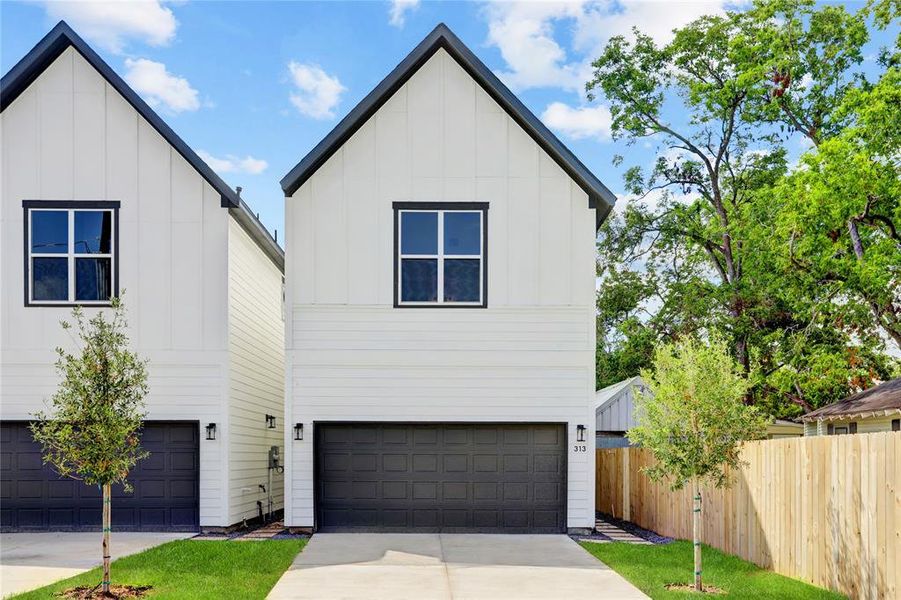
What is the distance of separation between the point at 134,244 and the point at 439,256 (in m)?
5.04

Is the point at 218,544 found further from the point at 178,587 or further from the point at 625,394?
the point at 625,394

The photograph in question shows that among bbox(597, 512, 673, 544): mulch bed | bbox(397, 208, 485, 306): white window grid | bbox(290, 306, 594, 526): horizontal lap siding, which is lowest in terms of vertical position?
bbox(597, 512, 673, 544): mulch bed

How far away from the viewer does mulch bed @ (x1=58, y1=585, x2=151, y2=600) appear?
948 centimetres

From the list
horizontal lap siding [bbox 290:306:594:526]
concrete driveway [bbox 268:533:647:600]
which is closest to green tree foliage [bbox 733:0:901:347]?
horizontal lap siding [bbox 290:306:594:526]

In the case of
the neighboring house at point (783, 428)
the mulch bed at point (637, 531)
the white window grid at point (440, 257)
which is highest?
the white window grid at point (440, 257)

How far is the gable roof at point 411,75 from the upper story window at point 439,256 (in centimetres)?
147

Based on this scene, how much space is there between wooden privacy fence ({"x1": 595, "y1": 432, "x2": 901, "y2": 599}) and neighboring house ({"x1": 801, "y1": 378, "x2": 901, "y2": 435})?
245 inches

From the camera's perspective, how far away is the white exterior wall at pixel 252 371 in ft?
50.8

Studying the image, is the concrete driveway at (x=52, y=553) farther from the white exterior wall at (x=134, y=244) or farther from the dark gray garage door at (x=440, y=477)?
the dark gray garage door at (x=440, y=477)

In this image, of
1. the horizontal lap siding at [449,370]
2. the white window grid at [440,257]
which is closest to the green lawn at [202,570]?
the horizontal lap siding at [449,370]

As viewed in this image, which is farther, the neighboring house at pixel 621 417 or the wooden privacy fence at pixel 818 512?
the neighboring house at pixel 621 417

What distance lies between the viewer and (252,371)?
17.0 m

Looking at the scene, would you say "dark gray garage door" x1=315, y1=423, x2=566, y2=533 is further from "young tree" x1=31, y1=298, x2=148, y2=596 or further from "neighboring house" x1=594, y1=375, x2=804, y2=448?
"neighboring house" x1=594, y1=375, x2=804, y2=448

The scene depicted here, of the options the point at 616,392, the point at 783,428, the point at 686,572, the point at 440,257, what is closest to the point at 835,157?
the point at 616,392
